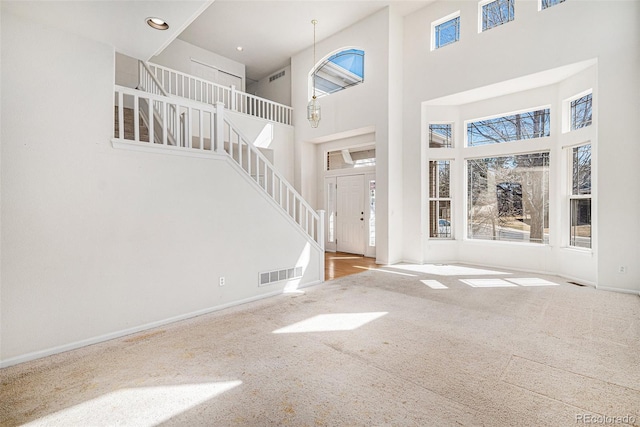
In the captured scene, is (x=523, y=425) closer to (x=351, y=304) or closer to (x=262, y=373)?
(x=262, y=373)

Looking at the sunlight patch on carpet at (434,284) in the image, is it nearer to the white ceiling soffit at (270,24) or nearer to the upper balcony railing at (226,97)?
the upper balcony railing at (226,97)

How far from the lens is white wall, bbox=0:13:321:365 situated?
8.33 ft

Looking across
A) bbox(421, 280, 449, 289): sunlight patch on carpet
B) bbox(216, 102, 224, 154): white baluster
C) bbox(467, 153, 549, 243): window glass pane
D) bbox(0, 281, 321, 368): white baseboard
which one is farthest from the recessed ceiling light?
bbox(467, 153, 549, 243): window glass pane

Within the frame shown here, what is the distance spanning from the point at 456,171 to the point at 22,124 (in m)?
6.93

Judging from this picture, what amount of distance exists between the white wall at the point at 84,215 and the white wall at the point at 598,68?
5.21 m

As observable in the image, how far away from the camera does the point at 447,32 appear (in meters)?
6.25

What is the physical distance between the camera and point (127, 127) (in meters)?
5.13

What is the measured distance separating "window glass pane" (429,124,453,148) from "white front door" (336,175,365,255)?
1938 millimetres

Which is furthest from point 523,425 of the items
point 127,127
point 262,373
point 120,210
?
point 127,127

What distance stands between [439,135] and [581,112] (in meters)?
2.43

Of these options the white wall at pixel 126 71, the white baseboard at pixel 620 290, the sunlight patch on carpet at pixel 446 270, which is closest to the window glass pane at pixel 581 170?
the white baseboard at pixel 620 290

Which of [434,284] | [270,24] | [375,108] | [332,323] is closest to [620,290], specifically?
[434,284]

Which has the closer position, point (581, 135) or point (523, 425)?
point (523, 425)

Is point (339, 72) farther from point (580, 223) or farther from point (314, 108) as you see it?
point (580, 223)
